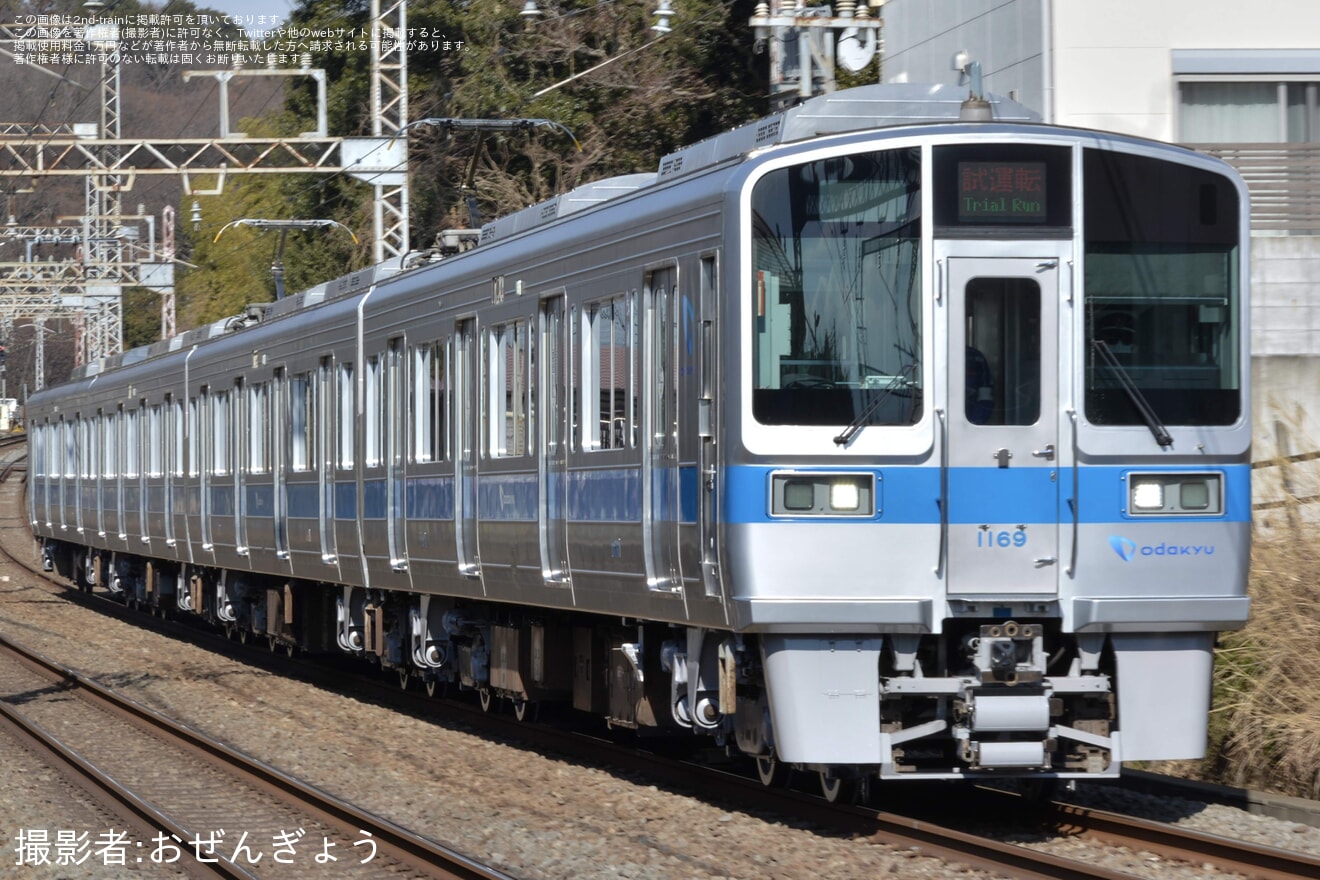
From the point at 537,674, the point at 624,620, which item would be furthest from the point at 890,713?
the point at 537,674

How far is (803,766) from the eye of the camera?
28.5 ft

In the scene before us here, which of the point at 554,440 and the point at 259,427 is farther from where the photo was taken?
the point at 259,427

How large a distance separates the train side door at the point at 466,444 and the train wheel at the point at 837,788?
141 inches

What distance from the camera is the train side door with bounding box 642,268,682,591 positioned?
29.5ft

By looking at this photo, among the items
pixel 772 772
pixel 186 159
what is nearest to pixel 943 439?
pixel 772 772

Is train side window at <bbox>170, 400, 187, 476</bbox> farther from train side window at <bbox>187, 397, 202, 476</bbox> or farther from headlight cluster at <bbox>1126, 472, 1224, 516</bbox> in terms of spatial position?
headlight cluster at <bbox>1126, 472, 1224, 516</bbox>

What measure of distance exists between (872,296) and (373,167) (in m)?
14.8

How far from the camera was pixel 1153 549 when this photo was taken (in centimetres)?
822

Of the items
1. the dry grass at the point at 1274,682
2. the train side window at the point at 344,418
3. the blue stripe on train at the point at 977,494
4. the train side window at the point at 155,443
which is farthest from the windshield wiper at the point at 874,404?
the train side window at the point at 155,443

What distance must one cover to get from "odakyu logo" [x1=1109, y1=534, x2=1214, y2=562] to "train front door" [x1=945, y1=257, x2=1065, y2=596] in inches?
10.7

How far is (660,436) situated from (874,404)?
4.67 ft

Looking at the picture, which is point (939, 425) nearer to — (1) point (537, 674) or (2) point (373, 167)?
(1) point (537, 674)

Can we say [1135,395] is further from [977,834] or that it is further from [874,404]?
[977,834]

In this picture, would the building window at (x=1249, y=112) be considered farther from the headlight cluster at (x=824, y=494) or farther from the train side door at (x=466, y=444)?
the headlight cluster at (x=824, y=494)
